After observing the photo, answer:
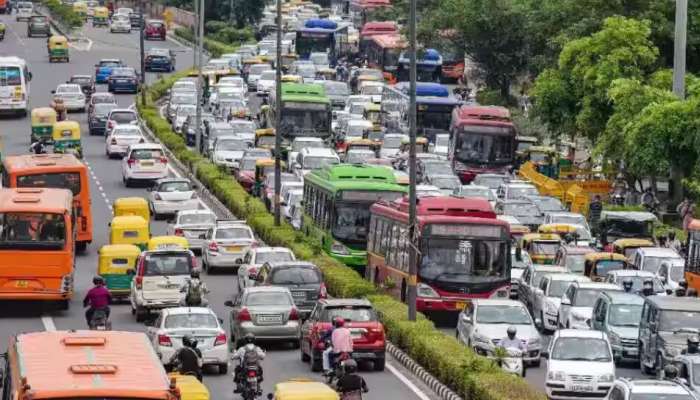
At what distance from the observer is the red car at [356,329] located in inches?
1469

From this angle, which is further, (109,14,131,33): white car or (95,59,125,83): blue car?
(109,14,131,33): white car

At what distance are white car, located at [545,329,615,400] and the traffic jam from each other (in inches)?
1.5

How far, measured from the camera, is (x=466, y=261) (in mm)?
44438

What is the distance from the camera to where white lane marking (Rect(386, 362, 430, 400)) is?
116ft

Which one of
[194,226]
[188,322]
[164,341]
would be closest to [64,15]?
[194,226]

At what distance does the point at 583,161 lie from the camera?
85312 millimetres

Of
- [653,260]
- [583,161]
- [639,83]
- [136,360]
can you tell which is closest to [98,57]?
[583,161]

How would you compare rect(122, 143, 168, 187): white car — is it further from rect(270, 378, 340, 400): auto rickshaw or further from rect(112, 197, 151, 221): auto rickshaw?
rect(270, 378, 340, 400): auto rickshaw

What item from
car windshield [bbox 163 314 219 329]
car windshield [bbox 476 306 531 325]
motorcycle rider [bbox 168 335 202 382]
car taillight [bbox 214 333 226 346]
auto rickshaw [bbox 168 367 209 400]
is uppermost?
auto rickshaw [bbox 168 367 209 400]

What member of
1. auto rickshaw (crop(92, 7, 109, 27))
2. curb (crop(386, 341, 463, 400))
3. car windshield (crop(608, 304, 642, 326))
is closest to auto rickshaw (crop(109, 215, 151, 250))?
curb (crop(386, 341, 463, 400))

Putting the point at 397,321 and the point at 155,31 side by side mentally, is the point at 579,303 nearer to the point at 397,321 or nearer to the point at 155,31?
the point at 397,321

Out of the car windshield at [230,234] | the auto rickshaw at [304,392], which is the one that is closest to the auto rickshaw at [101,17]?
the car windshield at [230,234]

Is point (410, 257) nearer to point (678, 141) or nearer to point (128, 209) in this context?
point (128, 209)

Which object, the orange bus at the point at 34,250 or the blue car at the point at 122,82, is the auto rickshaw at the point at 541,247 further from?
the blue car at the point at 122,82
